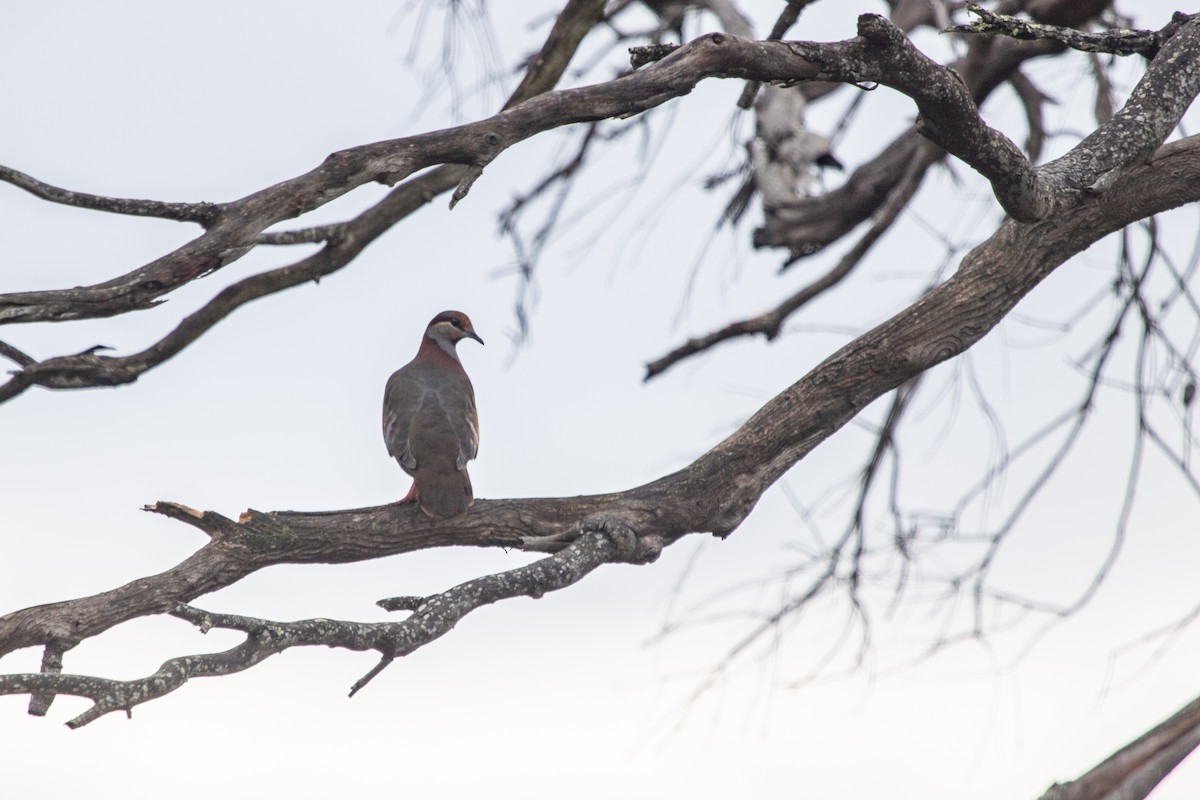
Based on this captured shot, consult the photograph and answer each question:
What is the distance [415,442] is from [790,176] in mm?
2356

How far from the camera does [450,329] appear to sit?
7.27 m

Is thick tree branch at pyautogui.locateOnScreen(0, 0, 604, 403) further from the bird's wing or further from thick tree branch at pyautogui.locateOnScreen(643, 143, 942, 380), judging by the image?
thick tree branch at pyautogui.locateOnScreen(643, 143, 942, 380)

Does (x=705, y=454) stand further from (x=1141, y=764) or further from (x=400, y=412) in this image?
(x=1141, y=764)

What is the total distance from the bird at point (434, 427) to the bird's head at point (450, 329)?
0.52 ft

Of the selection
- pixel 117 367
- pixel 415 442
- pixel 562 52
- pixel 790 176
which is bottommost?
pixel 415 442

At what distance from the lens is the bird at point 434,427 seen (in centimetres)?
461

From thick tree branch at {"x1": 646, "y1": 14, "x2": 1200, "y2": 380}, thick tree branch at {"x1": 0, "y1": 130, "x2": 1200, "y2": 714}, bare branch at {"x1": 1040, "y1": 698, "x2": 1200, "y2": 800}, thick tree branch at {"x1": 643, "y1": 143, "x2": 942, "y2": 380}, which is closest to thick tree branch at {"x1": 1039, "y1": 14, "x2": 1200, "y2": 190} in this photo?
thick tree branch at {"x1": 646, "y1": 14, "x2": 1200, "y2": 380}

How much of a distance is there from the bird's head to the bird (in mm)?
158

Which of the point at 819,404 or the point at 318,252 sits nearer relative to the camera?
the point at 819,404

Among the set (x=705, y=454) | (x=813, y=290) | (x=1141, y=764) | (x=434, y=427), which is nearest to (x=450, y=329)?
(x=434, y=427)

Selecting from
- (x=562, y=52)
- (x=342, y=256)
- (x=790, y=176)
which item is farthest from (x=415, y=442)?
(x=790, y=176)

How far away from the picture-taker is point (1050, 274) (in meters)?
4.34

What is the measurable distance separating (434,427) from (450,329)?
1785 mm

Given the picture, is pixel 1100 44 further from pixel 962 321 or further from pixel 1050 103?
pixel 1050 103
